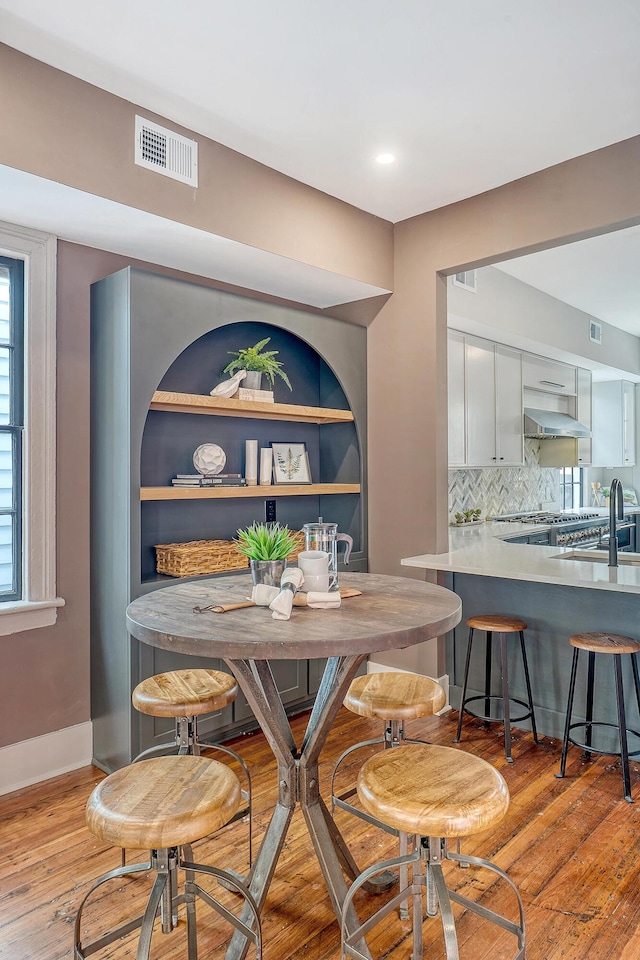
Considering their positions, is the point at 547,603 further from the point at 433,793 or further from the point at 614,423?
the point at 614,423

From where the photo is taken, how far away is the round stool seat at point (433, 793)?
138 cm

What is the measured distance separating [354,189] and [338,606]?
244 cm

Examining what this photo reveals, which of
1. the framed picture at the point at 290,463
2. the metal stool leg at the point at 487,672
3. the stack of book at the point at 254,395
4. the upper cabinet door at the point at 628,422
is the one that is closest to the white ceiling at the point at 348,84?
the stack of book at the point at 254,395

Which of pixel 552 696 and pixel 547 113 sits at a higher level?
pixel 547 113

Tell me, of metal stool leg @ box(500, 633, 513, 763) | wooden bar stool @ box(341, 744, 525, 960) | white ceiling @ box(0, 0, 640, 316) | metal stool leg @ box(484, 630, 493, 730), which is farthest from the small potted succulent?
wooden bar stool @ box(341, 744, 525, 960)

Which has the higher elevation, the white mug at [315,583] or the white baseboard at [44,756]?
the white mug at [315,583]

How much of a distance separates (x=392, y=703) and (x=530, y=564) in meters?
1.50

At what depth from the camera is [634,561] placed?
137 inches

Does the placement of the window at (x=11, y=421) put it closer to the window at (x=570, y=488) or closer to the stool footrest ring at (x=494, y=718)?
the stool footrest ring at (x=494, y=718)

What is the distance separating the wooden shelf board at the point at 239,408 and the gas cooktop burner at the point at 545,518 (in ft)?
7.72

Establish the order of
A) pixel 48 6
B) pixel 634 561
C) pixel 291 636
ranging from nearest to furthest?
pixel 291 636 → pixel 48 6 → pixel 634 561

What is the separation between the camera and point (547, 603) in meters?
3.19

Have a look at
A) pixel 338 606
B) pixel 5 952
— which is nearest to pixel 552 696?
pixel 338 606

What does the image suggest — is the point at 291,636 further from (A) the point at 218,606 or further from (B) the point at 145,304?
(B) the point at 145,304
